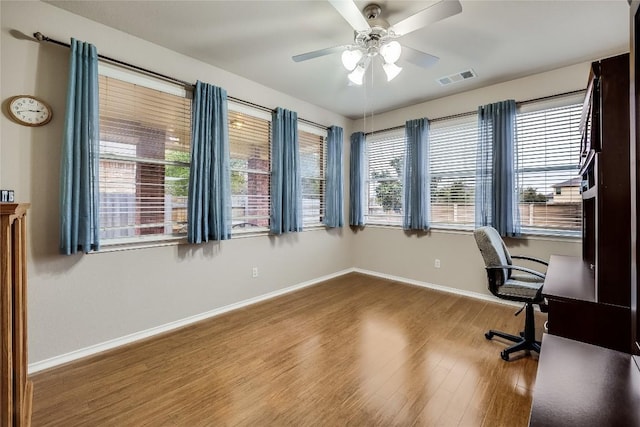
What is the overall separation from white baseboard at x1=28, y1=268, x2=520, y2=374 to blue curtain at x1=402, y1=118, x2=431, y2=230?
94 cm

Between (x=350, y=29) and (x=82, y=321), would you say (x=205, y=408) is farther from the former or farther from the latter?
(x=350, y=29)

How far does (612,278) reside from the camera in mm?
1436

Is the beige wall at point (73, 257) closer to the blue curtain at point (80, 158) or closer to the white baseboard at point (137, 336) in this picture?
the white baseboard at point (137, 336)

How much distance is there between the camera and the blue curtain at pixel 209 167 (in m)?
2.88

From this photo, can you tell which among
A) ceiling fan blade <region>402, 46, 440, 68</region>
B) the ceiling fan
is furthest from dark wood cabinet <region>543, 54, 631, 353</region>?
ceiling fan blade <region>402, 46, 440, 68</region>

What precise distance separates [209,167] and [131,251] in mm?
1078

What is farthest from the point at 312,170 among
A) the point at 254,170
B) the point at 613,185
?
the point at 613,185

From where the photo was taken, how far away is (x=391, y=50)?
6.89ft

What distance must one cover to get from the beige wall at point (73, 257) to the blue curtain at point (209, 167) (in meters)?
0.25

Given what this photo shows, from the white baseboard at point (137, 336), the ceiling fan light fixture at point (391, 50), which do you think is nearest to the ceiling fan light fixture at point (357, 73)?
the ceiling fan light fixture at point (391, 50)

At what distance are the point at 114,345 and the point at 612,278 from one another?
11.7 feet

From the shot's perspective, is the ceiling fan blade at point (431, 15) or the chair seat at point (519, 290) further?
the chair seat at point (519, 290)

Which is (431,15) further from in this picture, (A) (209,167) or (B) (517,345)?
(B) (517,345)

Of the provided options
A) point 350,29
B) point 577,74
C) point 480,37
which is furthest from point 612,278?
point 577,74
